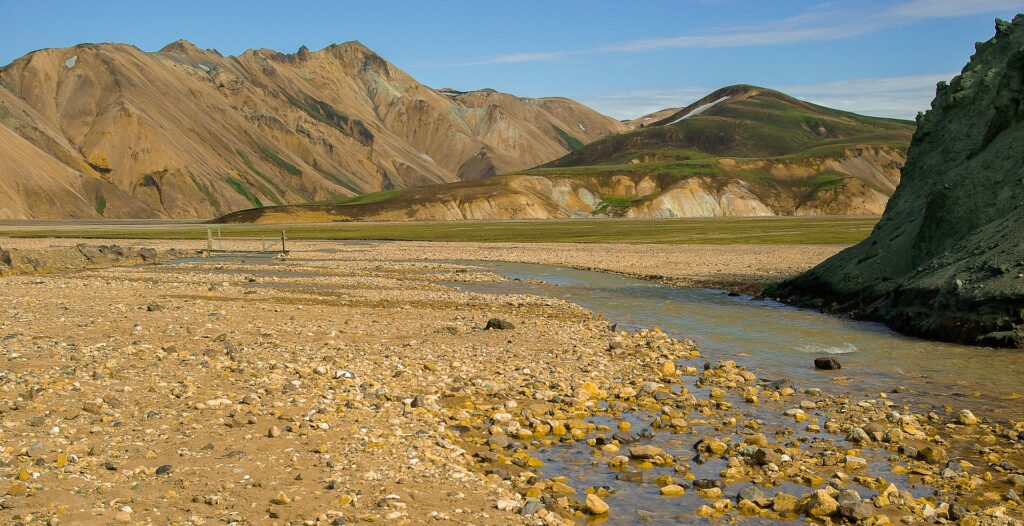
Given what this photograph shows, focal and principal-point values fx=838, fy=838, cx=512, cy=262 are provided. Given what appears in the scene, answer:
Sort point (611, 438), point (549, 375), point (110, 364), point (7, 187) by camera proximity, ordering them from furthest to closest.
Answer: point (7, 187)
point (549, 375)
point (110, 364)
point (611, 438)

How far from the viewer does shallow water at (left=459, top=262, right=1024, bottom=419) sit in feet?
57.0

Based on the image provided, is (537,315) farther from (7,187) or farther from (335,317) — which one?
(7,187)

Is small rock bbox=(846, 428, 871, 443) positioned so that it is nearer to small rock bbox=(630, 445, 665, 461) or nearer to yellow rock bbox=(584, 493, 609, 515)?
small rock bbox=(630, 445, 665, 461)

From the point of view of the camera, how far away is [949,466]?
11.9 m

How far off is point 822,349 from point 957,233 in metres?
9.79

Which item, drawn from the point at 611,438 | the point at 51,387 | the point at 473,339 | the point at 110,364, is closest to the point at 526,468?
the point at 611,438

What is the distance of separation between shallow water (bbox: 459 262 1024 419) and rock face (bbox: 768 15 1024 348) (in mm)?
1228

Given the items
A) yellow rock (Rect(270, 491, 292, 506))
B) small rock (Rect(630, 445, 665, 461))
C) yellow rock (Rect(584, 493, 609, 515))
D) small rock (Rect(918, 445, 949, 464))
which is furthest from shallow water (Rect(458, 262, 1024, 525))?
yellow rock (Rect(270, 491, 292, 506))

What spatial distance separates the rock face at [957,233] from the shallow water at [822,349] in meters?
1.23

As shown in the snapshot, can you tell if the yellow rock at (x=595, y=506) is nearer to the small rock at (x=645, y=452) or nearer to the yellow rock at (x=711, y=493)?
the yellow rock at (x=711, y=493)

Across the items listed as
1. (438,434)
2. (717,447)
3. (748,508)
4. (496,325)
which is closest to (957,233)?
(496,325)

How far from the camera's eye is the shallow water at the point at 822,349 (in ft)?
57.0

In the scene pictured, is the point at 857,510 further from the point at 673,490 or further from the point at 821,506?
the point at 673,490

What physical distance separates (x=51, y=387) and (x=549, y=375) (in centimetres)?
939
